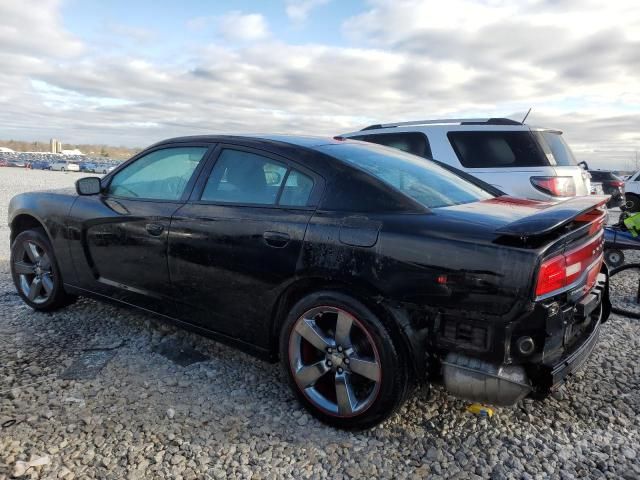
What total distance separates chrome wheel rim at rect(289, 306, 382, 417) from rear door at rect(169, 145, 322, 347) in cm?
25

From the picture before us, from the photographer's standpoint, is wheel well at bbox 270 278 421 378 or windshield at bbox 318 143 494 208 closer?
wheel well at bbox 270 278 421 378

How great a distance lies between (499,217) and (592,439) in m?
1.27

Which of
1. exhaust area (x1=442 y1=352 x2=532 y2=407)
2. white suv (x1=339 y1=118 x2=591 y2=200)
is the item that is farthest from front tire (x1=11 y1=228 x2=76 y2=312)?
white suv (x1=339 y1=118 x2=591 y2=200)

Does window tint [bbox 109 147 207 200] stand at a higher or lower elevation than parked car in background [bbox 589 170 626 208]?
higher

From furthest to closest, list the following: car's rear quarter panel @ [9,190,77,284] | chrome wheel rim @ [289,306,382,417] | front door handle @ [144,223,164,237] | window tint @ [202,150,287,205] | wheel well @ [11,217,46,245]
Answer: wheel well @ [11,217,46,245], car's rear quarter panel @ [9,190,77,284], front door handle @ [144,223,164,237], window tint @ [202,150,287,205], chrome wheel rim @ [289,306,382,417]

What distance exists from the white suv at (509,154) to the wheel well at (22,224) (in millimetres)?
4346

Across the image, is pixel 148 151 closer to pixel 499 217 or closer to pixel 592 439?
pixel 499 217

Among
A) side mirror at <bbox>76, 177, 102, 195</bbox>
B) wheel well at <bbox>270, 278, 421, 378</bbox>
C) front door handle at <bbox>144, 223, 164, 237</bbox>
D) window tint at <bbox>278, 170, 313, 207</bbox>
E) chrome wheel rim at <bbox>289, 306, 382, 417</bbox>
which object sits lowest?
chrome wheel rim at <bbox>289, 306, 382, 417</bbox>

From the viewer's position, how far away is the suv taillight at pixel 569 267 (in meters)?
2.12

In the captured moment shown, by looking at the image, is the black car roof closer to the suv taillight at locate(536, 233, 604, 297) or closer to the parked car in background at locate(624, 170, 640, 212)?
the suv taillight at locate(536, 233, 604, 297)

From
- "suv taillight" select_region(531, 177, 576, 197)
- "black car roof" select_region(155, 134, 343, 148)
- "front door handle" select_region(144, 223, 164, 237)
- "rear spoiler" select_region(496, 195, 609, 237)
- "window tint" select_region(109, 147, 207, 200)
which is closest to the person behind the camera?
"rear spoiler" select_region(496, 195, 609, 237)

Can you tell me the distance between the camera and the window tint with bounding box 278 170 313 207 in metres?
2.75

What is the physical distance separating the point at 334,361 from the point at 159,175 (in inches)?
74.5

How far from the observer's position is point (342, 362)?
257cm
